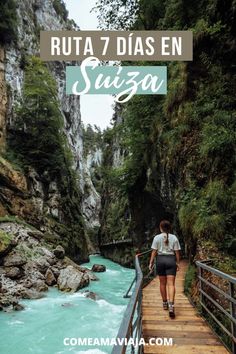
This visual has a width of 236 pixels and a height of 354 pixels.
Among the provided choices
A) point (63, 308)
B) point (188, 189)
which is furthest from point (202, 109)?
point (63, 308)

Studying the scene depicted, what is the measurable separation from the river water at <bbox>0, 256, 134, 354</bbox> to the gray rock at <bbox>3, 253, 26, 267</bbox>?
7.43 feet

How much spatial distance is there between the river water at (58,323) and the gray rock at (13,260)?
227 cm

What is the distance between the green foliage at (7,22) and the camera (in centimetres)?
2769

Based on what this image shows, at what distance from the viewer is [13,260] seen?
16703 millimetres

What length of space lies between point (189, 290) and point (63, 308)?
7.14m

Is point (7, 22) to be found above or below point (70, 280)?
above

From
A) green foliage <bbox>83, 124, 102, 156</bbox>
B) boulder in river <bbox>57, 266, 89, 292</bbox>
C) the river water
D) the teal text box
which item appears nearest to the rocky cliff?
boulder in river <bbox>57, 266, 89, 292</bbox>

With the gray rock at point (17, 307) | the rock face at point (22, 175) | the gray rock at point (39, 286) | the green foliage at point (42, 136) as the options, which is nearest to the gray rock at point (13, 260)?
the gray rock at point (39, 286)

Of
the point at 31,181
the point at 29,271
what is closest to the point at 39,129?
the point at 31,181

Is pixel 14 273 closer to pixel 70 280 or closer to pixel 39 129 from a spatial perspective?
pixel 70 280

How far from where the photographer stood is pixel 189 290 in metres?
7.58

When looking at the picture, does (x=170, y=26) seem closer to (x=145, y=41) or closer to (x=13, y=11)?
(x=145, y=41)

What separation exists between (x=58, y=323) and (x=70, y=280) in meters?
5.18

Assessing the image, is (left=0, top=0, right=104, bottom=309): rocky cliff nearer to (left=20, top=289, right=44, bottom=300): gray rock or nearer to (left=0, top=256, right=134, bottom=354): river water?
(left=20, top=289, right=44, bottom=300): gray rock
